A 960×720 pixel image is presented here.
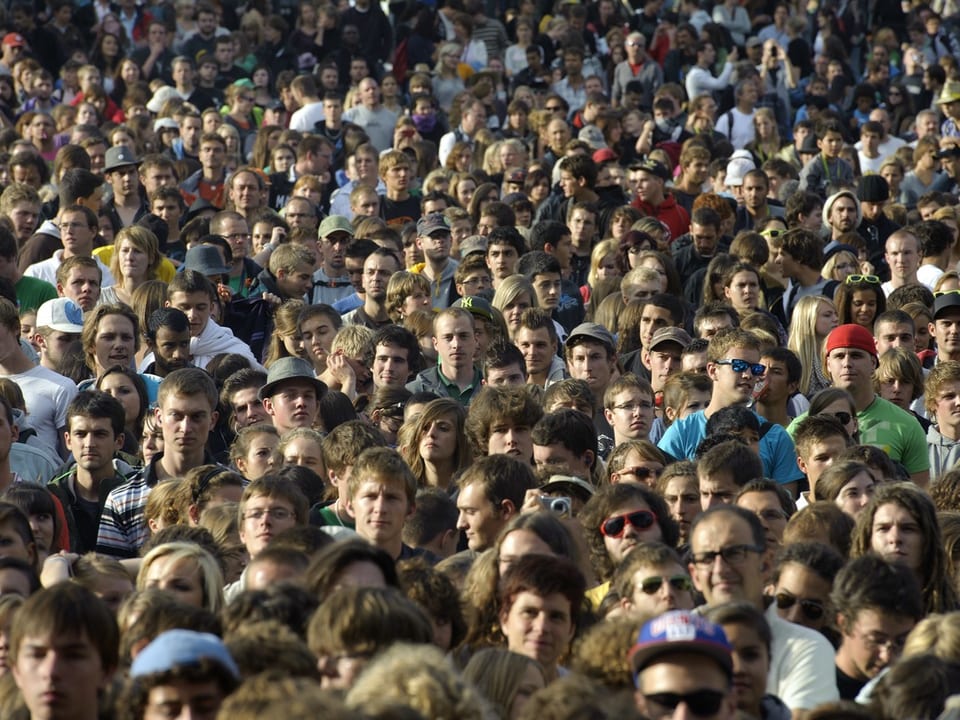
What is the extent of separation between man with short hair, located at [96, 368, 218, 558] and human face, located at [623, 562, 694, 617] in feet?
9.73

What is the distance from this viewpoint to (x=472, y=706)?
462 cm

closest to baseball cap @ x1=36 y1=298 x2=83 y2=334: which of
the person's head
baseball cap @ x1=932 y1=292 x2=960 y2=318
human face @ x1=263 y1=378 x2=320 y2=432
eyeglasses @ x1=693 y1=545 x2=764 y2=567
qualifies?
human face @ x1=263 y1=378 x2=320 y2=432

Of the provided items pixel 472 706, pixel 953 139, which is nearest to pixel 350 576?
pixel 472 706

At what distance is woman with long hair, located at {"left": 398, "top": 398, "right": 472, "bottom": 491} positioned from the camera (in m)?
9.23

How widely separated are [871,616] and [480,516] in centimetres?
202

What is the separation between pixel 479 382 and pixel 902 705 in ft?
19.2

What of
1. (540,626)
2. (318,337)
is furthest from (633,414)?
(540,626)

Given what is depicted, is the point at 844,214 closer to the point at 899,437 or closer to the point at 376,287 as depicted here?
the point at 376,287

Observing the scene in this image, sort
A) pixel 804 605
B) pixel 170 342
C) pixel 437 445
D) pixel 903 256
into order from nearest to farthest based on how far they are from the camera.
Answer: pixel 804 605, pixel 437 445, pixel 170 342, pixel 903 256

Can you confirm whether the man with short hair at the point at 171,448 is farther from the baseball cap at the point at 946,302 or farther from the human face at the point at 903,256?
the human face at the point at 903,256

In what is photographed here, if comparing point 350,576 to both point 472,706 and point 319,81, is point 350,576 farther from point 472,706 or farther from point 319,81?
point 319,81

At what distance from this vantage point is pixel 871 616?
6.55 m

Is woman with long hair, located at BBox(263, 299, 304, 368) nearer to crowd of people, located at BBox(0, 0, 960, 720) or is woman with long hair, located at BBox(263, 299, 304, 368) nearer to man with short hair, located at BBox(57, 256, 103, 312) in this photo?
crowd of people, located at BBox(0, 0, 960, 720)

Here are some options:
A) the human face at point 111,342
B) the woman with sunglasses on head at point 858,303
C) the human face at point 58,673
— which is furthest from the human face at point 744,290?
the human face at point 58,673
